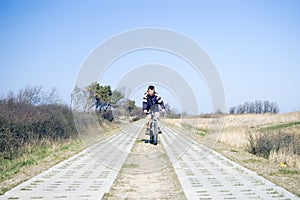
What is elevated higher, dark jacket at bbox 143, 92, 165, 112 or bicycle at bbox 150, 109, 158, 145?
dark jacket at bbox 143, 92, 165, 112

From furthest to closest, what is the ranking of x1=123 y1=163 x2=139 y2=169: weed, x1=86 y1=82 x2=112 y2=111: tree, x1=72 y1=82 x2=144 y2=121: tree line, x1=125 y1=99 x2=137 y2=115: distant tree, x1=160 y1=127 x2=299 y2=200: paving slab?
x1=125 y1=99 x2=137 y2=115: distant tree
x1=86 y1=82 x2=112 y2=111: tree
x1=72 y1=82 x2=144 y2=121: tree line
x1=123 y1=163 x2=139 y2=169: weed
x1=160 y1=127 x2=299 y2=200: paving slab

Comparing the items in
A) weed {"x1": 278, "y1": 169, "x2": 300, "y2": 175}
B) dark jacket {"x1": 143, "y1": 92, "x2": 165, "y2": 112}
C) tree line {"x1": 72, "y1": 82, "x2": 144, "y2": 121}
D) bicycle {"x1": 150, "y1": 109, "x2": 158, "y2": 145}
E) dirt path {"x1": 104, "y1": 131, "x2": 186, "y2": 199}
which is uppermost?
tree line {"x1": 72, "y1": 82, "x2": 144, "y2": 121}

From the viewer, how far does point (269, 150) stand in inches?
503

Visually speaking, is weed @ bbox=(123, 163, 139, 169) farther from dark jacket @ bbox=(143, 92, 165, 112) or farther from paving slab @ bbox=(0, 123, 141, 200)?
dark jacket @ bbox=(143, 92, 165, 112)

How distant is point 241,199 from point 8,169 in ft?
20.6

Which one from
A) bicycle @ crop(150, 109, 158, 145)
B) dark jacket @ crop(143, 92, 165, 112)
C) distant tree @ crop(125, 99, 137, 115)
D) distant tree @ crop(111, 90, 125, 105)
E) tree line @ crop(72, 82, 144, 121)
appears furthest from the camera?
distant tree @ crop(125, 99, 137, 115)

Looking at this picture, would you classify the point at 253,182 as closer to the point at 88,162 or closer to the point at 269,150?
the point at 88,162

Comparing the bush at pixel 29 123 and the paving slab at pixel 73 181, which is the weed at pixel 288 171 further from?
the bush at pixel 29 123

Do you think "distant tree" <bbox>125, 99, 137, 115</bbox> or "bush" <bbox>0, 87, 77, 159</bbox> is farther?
"distant tree" <bbox>125, 99, 137, 115</bbox>

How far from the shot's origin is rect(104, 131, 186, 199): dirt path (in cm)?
625

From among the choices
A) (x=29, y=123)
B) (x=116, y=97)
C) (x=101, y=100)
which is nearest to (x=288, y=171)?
(x=29, y=123)

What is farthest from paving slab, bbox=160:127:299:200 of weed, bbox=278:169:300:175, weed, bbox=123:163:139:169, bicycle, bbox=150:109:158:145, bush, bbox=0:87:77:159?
bush, bbox=0:87:77:159

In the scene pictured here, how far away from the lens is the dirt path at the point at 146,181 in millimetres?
6254

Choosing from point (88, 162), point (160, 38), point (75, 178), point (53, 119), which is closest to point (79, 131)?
point (53, 119)
